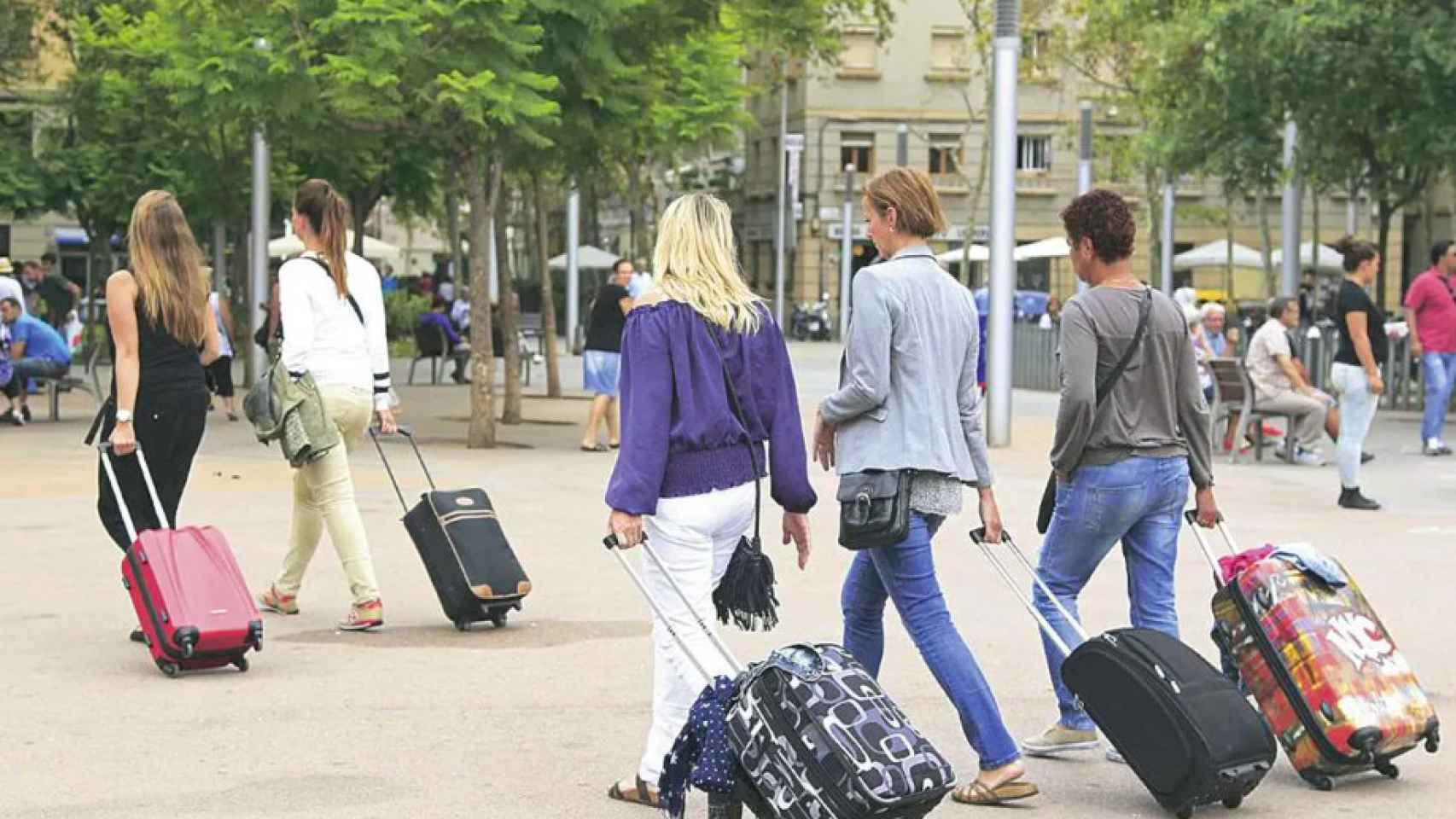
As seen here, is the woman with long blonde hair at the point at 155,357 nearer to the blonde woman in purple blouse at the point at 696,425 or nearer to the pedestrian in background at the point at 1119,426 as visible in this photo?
the blonde woman in purple blouse at the point at 696,425

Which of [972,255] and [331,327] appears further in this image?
[972,255]

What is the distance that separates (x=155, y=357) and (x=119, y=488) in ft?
1.78

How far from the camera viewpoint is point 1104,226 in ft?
23.3

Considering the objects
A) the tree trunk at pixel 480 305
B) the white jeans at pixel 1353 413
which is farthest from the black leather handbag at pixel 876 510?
the tree trunk at pixel 480 305

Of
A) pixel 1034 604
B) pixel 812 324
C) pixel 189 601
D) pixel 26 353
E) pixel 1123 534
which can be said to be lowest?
pixel 812 324

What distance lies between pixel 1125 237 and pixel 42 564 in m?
6.86

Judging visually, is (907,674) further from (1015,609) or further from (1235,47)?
(1235,47)

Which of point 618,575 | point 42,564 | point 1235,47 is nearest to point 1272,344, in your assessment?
point 1235,47

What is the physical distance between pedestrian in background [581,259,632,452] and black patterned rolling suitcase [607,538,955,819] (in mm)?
14300

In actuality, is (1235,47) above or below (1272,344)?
above

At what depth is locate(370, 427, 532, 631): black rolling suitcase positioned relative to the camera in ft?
32.0

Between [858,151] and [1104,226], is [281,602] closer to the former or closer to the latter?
[1104,226]

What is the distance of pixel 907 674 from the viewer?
8844 millimetres

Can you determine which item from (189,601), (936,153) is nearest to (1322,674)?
(189,601)
